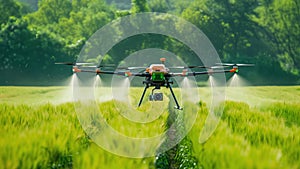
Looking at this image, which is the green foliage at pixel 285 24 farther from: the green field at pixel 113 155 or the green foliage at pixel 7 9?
the green field at pixel 113 155

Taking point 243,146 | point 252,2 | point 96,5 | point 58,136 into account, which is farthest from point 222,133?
point 96,5

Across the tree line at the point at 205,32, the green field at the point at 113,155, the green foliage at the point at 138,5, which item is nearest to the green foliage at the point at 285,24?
the tree line at the point at 205,32

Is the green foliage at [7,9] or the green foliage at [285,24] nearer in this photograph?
the green foliage at [285,24]

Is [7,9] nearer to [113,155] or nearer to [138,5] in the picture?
[138,5]

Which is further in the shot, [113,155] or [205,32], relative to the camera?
[205,32]

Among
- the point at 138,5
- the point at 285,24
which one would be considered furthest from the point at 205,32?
the point at 285,24

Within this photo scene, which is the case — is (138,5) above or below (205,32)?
above

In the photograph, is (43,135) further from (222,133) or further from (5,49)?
(5,49)

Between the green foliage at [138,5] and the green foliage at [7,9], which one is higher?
the green foliage at [138,5]

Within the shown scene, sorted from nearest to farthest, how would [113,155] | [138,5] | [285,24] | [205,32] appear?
[113,155] → [285,24] → [205,32] → [138,5]
